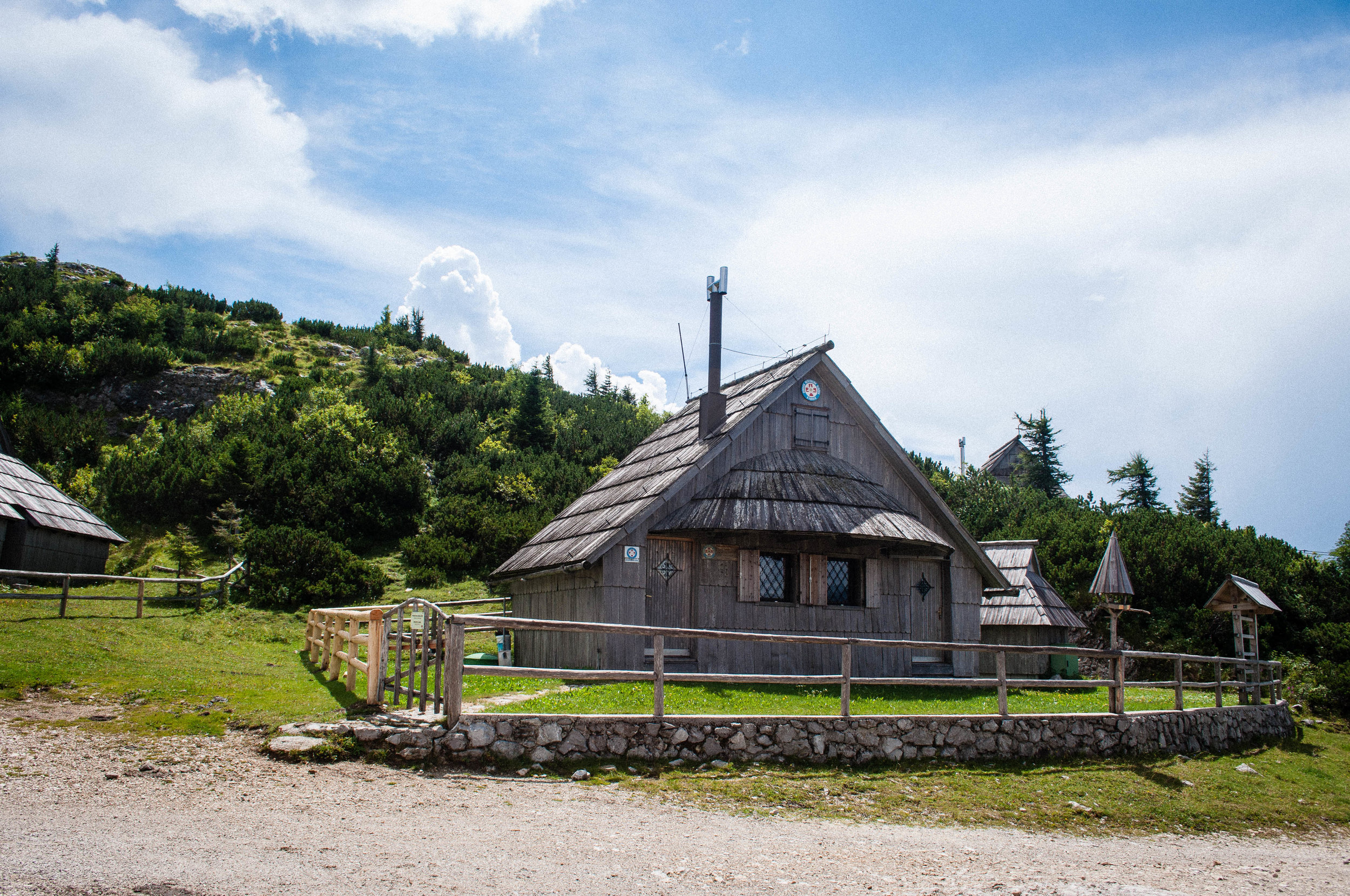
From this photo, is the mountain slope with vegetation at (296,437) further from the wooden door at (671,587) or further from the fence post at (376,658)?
the fence post at (376,658)

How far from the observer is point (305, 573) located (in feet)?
81.4

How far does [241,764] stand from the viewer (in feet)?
27.2

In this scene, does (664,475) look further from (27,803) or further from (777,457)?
(27,803)

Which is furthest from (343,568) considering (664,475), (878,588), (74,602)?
(878,588)

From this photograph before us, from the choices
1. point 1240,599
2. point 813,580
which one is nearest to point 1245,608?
point 1240,599

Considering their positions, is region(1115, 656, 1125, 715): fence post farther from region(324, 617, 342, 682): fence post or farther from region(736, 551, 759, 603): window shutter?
region(324, 617, 342, 682): fence post

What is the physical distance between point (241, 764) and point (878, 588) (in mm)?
12398

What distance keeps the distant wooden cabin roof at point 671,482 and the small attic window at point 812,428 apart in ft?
2.18

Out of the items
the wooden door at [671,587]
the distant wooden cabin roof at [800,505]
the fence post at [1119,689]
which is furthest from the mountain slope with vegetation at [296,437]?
the fence post at [1119,689]

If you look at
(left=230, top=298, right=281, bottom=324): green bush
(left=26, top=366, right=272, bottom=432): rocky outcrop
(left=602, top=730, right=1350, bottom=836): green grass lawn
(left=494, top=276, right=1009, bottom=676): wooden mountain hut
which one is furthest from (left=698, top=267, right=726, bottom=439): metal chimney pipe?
(left=230, top=298, right=281, bottom=324): green bush

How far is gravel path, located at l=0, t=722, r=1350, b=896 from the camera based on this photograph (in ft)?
19.0

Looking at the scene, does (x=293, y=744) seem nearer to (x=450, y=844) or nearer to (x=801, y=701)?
(x=450, y=844)

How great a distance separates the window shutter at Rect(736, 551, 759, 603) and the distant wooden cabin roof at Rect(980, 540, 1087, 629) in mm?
7992

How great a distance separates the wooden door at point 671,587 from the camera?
16.2m
